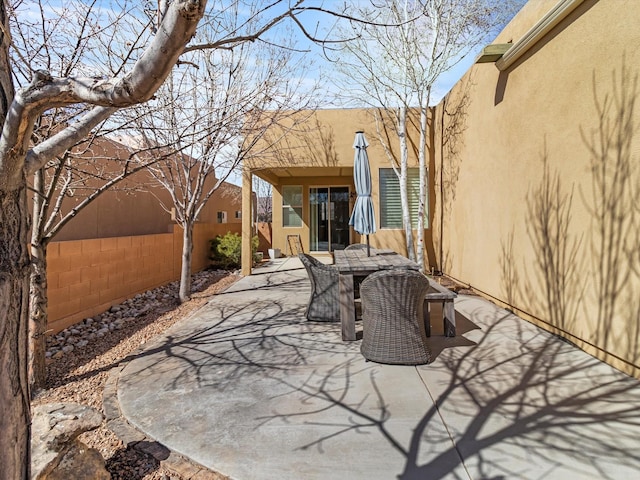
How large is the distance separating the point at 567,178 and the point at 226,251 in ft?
31.1

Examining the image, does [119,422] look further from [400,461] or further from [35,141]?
[35,141]

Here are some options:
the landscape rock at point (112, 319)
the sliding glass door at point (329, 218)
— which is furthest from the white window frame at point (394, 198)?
the landscape rock at point (112, 319)

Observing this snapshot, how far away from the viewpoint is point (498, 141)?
6.53 metres

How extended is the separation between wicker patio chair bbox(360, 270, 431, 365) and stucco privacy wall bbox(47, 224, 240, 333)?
4383 mm

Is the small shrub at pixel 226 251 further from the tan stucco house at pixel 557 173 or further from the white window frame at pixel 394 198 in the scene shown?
the tan stucco house at pixel 557 173

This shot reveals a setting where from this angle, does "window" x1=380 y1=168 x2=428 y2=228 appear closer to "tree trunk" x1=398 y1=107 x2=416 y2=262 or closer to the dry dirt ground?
"tree trunk" x1=398 y1=107 x2=416 y2=262

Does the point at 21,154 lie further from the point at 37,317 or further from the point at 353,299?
the point at 353,299

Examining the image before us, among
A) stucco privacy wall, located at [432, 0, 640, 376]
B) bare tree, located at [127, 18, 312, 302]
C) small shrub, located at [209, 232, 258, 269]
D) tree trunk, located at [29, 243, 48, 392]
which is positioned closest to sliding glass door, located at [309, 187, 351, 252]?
small shrub, located at [209, 232, 258, 269]

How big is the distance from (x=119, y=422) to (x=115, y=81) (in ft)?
8.31

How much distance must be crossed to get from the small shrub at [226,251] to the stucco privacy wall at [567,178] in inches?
284

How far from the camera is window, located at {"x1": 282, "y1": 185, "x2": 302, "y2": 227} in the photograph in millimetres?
13930

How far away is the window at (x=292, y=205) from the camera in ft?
45.7

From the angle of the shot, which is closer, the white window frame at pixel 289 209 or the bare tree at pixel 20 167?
the bare tree at pixel 20 167

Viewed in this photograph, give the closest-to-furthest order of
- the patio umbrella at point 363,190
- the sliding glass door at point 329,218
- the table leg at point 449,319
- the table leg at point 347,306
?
the table leg at point 347,306, the table leg at point 449,319, the patio umbrella at point 363,190, the sliding glass door at point 329,218
